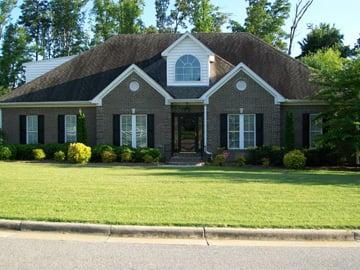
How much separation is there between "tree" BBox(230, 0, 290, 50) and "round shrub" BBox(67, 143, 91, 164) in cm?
2888

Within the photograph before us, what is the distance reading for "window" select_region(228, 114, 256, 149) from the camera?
25.8m

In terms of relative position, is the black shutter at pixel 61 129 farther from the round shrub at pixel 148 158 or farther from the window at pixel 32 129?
the round shrub at pixel 148 158

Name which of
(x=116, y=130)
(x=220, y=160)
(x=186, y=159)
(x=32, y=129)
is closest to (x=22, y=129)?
(x=32, y=129)

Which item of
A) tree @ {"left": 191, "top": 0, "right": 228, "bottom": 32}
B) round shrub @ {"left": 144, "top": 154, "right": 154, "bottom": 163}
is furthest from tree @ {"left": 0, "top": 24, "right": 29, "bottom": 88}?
round shrub @ {"left": 144, "top": 154, "right": 154, "bottom": 163}

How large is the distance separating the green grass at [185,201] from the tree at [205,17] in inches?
1317

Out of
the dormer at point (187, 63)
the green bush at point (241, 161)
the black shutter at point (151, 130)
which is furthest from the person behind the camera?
the dormer at point (187, 63)

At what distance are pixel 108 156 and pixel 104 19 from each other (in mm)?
30339

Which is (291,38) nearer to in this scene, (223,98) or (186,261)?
(223,98)

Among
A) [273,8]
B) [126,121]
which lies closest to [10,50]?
[273,8]

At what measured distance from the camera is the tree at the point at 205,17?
4694cm

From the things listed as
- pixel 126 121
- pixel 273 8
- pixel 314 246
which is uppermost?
pixel 273 8

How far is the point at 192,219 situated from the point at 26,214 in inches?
119

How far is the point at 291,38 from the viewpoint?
51.3 m

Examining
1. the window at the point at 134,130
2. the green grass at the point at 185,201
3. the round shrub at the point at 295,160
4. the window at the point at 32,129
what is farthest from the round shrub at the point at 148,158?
the green grass at the point at 185,201
